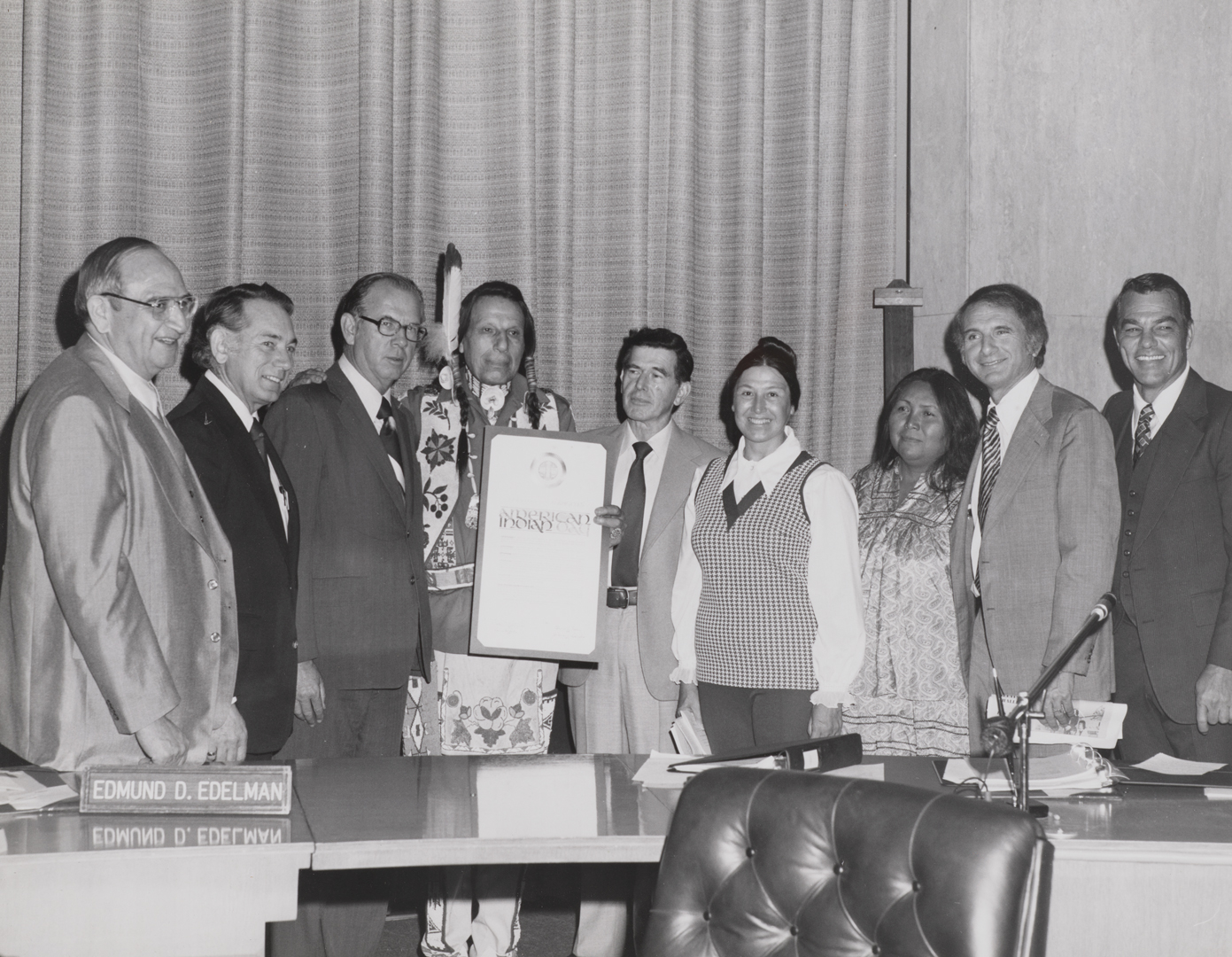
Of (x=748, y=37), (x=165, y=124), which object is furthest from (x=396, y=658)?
(x=748, y=37)

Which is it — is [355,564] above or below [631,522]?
below

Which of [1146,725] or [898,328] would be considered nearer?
[1146,725]

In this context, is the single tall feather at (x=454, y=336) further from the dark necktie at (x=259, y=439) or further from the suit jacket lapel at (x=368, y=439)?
the dark necktie at (x=259, y=439)

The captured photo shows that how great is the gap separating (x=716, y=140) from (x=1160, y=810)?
126 inches

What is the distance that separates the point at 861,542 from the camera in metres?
3.91

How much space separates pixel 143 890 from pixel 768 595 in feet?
5.92

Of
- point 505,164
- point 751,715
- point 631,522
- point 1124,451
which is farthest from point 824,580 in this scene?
point 505,164

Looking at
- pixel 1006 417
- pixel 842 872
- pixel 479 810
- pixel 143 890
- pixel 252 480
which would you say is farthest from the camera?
pixel 1006 417

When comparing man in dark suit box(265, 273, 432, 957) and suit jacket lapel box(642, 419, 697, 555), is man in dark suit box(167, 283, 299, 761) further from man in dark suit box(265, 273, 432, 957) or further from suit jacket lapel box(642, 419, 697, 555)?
suit jacket lapel box(642, 419, 697, 555)

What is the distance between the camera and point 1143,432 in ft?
11.4

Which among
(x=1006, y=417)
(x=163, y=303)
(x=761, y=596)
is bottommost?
(x=761, y=596)

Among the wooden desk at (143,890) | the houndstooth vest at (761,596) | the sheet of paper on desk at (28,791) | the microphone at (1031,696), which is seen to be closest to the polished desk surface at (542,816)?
the wooden desk at (143,890)

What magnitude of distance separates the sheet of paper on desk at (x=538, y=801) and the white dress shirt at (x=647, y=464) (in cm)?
110

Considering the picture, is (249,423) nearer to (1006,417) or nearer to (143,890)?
(143,890)
